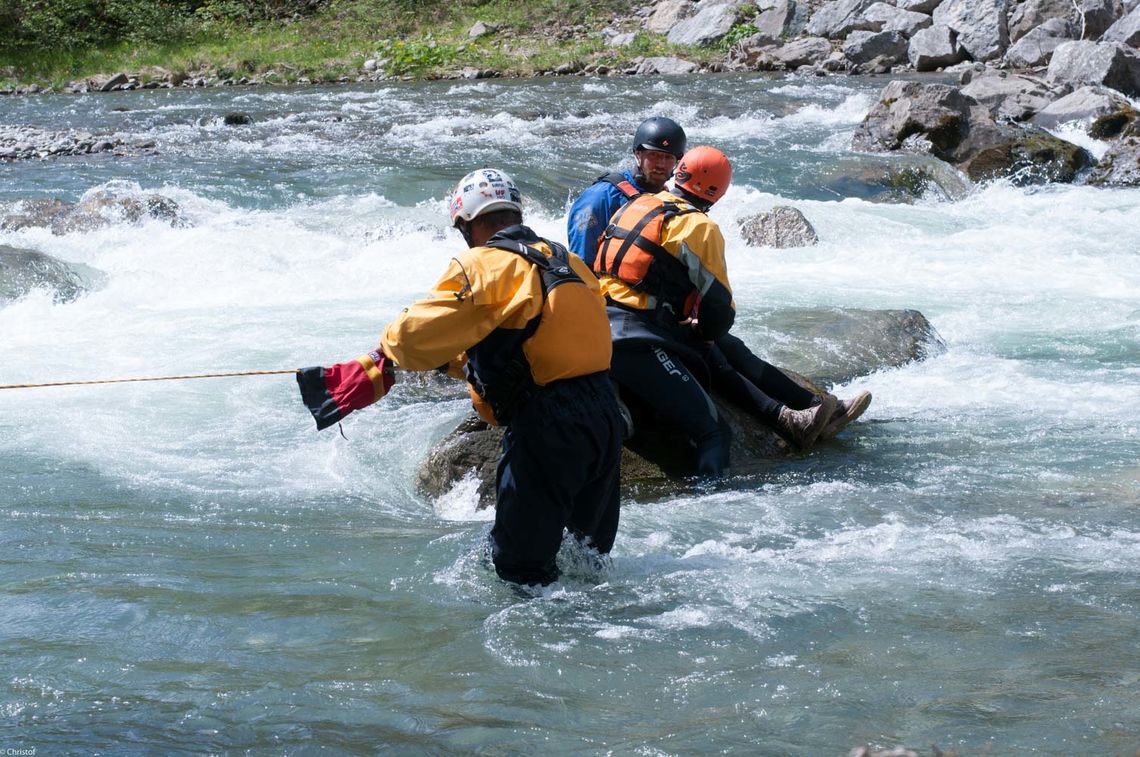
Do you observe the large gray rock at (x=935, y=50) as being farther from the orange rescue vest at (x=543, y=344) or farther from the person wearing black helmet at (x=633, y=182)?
the orange rescue vest at (x=543, y=344)

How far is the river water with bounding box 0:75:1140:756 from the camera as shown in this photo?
369cm

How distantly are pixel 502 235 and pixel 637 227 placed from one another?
156 centimetres

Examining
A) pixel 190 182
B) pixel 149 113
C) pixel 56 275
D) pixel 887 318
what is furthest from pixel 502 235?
pixel 149 113

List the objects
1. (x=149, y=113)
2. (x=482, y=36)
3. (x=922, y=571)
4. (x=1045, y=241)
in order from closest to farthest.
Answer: (x=922, y=571) < (x=1045, y=241) < (x=149, y=113) < (x=482, y=36)

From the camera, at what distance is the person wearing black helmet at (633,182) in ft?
19.1

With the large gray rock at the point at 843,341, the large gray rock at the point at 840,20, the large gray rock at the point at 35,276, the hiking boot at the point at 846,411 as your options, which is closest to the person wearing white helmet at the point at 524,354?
the hiking boot at the point at 846,411

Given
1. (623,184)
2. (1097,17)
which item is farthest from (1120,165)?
(623,184)

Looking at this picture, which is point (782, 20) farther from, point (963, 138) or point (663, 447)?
point (663, 447)

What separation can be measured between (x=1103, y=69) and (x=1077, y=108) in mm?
3262

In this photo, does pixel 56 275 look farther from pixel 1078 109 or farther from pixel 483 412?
pixel 1078 109

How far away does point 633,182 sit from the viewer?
6.02 meters

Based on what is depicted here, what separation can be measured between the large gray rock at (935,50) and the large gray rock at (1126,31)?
2.80m

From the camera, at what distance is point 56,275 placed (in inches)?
432

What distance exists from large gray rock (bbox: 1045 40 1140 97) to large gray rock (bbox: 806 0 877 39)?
6.66 m
